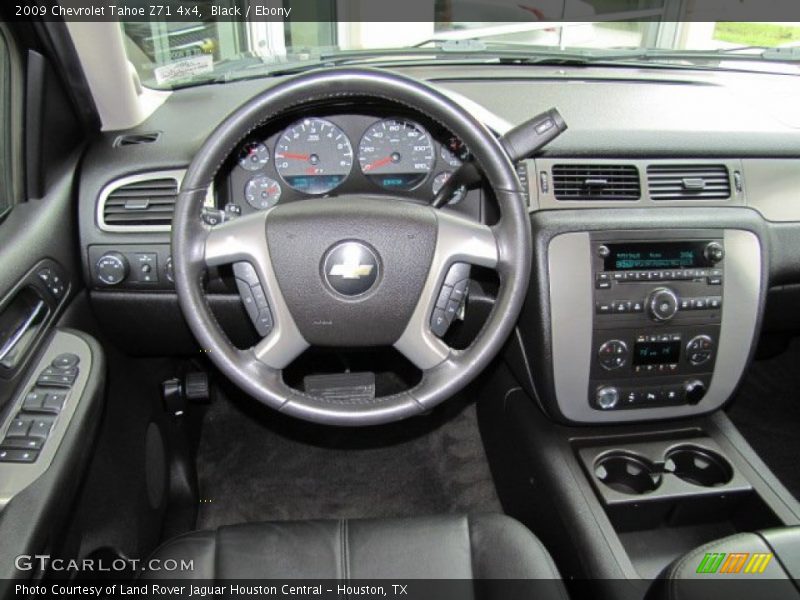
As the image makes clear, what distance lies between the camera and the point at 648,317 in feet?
5.10

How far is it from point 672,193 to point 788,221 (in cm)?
35

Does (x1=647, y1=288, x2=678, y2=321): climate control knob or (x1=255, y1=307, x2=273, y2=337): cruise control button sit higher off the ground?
(x1=255, y1=307, x2=273, y2=337): cruise control button

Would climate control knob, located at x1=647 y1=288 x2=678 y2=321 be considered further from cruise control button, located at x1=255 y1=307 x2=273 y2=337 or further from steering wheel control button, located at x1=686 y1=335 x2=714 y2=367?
cruise control button, located at x1=255 y1=307 x2=273 y2=337

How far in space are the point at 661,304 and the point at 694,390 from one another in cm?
26

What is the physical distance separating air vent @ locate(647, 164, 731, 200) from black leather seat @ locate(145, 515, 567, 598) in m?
0.85

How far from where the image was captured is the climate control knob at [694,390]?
64.4 inches

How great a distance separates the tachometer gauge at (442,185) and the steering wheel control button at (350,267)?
0.33 metres

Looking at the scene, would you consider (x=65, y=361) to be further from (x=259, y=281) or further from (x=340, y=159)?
(x=340, y=159)

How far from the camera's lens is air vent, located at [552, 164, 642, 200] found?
1.57m

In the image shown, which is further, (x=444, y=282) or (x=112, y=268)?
(x=112, y=268)

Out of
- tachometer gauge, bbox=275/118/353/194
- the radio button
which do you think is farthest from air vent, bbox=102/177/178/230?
the radio button

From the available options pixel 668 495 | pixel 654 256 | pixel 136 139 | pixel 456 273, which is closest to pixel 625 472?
pixel 668 495

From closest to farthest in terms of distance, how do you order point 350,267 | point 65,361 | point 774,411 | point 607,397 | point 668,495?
point 350,267 → point 65,361 → point 668,495 → point 607,397 → point 774,411

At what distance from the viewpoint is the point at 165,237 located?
5.25 ft
